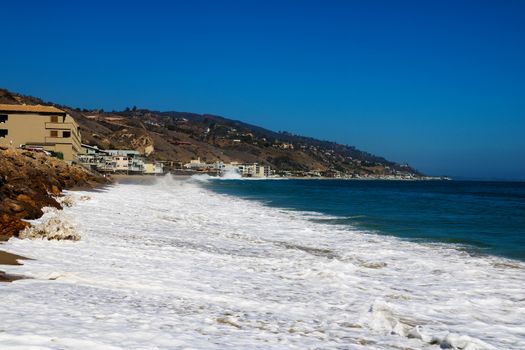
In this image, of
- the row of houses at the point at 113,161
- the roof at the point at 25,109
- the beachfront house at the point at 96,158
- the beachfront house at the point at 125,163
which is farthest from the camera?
the beachfront house at the point at 125,163

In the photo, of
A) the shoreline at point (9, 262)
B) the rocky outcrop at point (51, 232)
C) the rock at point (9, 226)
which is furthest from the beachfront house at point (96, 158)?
the shoreline at point (9, 262)

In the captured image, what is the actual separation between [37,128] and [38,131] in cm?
52

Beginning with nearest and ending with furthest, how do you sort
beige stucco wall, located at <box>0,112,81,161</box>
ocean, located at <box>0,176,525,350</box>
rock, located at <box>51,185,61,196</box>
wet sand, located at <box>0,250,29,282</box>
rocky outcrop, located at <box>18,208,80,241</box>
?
ocean, located at <box>0,176,525,350</box> < wet sand, located at <box>0,250,29,282</box> < rocky outcrop, located at <box>18,208,80,241</box> < rock, located at <box>51,185,61,196</box> < beige stucco wall, located at <box>0,112,81,161</box>

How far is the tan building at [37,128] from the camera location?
8175 centimetres

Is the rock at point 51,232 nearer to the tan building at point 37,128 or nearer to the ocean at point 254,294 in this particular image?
the ocean at point 254,294

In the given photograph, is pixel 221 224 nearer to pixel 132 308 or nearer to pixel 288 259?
pixel 288 259

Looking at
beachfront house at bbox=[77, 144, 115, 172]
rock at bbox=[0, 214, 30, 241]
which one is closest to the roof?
beachfront house at bbox=[77, 144, 115, 172]

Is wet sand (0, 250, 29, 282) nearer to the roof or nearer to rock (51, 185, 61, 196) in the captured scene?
rock (51, 185, 61, 196)

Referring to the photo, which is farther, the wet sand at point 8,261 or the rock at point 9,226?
the rock at point 9,226

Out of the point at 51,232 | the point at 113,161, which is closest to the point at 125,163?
the point at 113,161

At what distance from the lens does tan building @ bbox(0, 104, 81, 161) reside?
81750 mm

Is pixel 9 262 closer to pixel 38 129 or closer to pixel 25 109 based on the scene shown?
pixel 38 129

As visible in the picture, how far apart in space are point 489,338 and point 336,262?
6.23 m

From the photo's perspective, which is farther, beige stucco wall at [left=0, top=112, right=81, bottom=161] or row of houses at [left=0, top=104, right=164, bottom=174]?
beige stucco wall at [left=0, top=112, right=81, bottom=161]
